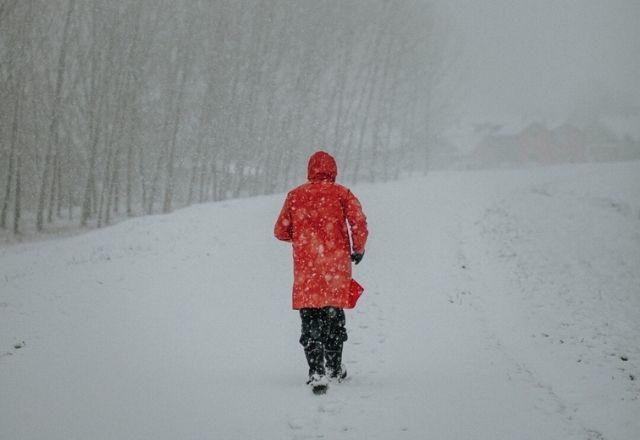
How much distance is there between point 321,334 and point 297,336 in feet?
7.65

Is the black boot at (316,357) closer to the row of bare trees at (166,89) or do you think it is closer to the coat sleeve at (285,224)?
the coat sleeve at (285,224)

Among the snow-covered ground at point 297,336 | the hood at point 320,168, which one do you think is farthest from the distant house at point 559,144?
the hood at point 320,168

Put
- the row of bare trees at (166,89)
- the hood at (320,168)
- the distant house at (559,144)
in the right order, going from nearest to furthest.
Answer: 1. the hood at (320,168)
2. the row of bare trees at (166,89)
3. the distant house at (559,144)

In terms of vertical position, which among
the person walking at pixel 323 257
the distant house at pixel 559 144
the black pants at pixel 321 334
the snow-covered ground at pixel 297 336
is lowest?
the snow-covered ground at pixel 297 336

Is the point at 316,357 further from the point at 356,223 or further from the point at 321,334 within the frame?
the point at 356,223

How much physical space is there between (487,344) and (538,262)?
19.7ft

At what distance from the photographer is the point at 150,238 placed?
42.7 feet

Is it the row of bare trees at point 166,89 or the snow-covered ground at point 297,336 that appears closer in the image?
the snow-covered ground at point 297,336

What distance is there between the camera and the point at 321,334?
4.60 m

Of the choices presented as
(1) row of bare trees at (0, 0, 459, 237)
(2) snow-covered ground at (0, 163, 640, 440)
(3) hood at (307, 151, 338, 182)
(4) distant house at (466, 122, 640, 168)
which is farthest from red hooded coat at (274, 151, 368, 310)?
(4) distant house at (466, 122, 640, 168)

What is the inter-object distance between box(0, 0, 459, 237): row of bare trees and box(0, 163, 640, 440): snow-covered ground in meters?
7.88

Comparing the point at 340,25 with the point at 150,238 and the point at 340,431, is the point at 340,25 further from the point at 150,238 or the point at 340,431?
the point at 340,431

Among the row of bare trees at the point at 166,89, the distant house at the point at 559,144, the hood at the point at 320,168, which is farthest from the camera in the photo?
the distant house at the point at 559,144

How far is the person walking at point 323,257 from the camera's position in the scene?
14.9ft
